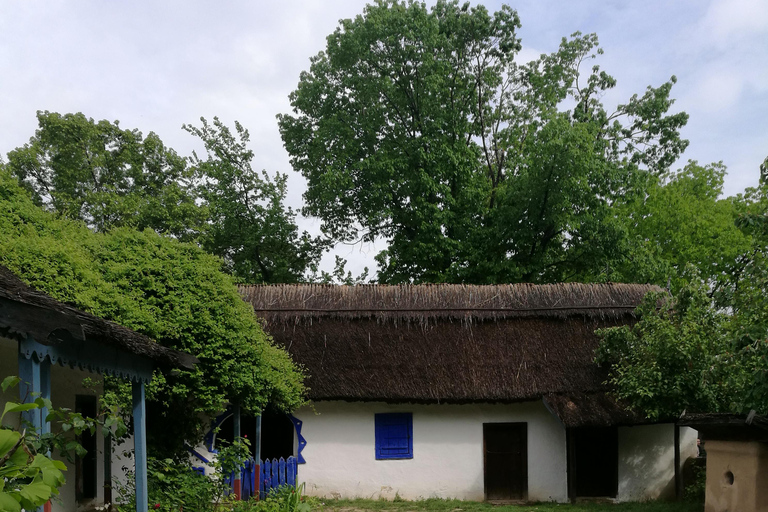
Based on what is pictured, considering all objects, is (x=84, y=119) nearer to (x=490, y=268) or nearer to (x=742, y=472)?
(x=490, y=268)

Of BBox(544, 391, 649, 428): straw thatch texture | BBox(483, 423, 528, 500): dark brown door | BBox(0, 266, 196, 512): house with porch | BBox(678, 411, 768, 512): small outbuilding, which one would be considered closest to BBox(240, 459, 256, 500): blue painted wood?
BBox(0, 266, 196, 512): house with porch

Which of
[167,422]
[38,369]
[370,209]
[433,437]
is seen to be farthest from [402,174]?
[38,369]

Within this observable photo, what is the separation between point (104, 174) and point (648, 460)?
61.4 ft

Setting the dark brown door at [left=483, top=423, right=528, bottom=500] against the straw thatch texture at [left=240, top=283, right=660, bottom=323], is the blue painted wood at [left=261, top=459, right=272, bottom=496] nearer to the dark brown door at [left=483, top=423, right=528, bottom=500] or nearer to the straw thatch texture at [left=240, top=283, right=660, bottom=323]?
the straw thatch texture at [left=240, top=283, right=660, bottom=323]

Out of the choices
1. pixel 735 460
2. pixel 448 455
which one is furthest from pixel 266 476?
pixel 735 460

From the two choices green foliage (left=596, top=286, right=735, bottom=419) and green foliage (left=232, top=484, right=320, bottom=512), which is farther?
green foliage (left=596, top=286, right=735, bottom=419)

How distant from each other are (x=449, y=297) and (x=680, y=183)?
47.8 ft

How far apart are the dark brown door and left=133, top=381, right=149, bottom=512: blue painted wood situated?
29.6ft

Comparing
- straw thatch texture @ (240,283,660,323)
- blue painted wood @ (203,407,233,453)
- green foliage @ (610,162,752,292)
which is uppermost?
green foliage @ (610,162,752,292)

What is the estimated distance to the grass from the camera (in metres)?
12.8

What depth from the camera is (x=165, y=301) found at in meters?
Result: 9.56

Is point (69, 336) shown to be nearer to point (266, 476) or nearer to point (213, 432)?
point (266, 476)

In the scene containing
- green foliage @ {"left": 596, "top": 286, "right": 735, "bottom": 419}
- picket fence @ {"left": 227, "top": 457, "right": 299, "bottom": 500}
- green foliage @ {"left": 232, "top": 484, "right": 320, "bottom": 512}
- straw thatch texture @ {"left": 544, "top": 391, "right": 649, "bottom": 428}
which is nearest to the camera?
green foliage @ {"left": 232, "top": 484, "right": 320, "bottom": 512}

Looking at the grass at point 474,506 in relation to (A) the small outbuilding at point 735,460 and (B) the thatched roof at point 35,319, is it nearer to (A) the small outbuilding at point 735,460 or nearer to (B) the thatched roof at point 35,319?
(A) the small outbuilding at point 735,460
